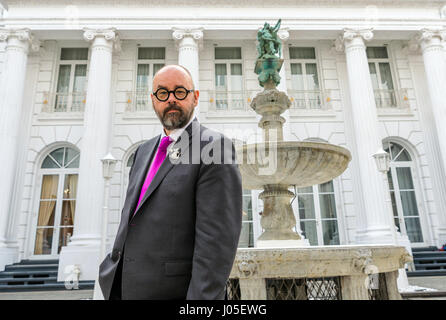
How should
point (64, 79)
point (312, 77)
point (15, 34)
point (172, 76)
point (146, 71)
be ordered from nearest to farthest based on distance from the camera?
point (172, 76), point (15, 34), point (64, 79), point (146, 71), point (312, 77)

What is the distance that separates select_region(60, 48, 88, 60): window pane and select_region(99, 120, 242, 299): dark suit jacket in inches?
607

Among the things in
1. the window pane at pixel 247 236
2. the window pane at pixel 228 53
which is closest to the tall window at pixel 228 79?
the window pane at pixel 228 53

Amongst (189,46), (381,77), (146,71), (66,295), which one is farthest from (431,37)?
(66,295)

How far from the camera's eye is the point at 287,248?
3.32m

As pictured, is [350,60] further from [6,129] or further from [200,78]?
[6,129]

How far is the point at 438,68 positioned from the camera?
528 inches

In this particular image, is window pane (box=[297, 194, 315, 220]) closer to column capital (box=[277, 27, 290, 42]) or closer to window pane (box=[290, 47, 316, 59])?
column capital (box=[277, 27, 290, 42])

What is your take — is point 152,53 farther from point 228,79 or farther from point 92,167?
point 92,167

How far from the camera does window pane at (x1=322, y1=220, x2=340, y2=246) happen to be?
1325 centimetres

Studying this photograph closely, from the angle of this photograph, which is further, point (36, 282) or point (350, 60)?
point (350, 60)

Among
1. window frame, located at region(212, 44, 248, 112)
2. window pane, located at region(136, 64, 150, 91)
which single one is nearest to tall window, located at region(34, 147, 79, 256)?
window pane, located at region(136, 64, 150, 91)

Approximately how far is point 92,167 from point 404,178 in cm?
1256

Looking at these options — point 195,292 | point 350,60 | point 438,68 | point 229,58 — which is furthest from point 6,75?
point 438,68

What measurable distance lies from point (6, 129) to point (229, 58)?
9.54 m
